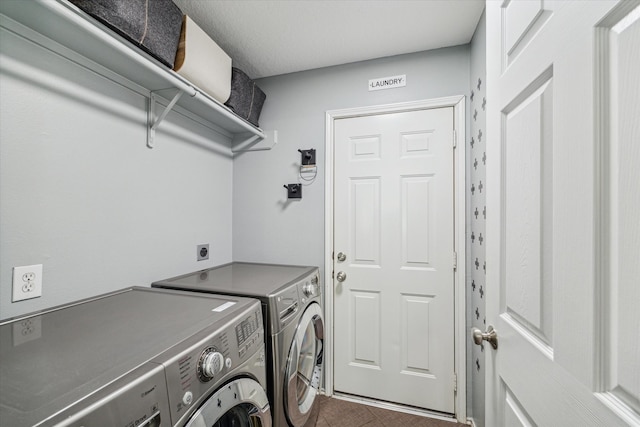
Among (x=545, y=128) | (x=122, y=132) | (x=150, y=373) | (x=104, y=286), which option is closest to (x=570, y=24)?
(x=545, y=128)

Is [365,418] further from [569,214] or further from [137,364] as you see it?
[569,214]

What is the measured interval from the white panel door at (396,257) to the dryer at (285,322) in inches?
14.9

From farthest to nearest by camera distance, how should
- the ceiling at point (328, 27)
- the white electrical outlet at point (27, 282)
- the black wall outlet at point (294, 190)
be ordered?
the black wall outlet at point (294, 190), the ceiling at point (328, 27), the white electrical outlet at point (27, 282)

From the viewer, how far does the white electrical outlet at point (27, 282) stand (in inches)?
38.5

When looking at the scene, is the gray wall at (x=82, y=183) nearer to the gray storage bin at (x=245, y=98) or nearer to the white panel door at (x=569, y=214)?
the gray storage bin at (x=245, y=98)

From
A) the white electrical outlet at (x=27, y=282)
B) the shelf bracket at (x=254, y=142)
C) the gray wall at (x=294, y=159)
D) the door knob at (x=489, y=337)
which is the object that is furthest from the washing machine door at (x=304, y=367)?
the shelf bracket at (x=254, y=142)

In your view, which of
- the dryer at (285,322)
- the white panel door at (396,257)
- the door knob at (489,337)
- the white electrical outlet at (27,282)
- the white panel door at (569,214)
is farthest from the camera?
the white panel door at (396,257)

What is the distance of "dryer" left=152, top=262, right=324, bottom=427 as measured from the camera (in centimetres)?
118

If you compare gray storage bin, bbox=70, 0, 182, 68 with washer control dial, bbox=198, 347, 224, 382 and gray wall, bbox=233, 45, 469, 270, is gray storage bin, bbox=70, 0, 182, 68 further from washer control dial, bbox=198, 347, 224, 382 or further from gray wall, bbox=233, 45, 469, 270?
washer control dial, bbox=198, 347, 224, 382

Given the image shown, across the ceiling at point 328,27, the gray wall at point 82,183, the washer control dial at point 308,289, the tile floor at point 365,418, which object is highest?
the ceiling at point 328,27

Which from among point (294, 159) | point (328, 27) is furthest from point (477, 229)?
point (328, 27)

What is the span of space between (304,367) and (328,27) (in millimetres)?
2032

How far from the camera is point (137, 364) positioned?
0.62 metres

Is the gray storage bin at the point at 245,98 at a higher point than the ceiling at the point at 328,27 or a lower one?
lower
